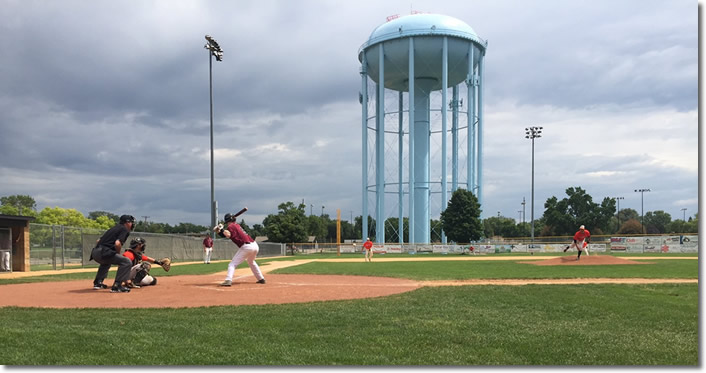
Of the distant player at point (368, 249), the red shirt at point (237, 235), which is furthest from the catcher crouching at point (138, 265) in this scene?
the distant player at point (368, 249)

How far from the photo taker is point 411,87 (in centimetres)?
5275

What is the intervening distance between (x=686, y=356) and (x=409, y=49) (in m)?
50.5

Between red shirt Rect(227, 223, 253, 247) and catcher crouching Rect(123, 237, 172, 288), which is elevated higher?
red shirt Rect(227, 223, 253, 247)

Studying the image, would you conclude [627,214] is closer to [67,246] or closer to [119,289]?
[67,246]

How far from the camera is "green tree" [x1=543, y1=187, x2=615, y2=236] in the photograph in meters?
89.6

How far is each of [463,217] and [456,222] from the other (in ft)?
3.30

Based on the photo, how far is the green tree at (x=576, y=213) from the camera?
294 feet

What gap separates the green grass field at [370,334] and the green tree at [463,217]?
4871 centimetres

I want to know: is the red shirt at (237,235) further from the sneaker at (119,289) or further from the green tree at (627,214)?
the green tree at (627,214)

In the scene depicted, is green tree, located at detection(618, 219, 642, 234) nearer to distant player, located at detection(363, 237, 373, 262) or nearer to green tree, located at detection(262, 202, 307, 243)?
green tree, located at detection(262, 202, 307, 243)

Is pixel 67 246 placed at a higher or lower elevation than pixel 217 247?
higher

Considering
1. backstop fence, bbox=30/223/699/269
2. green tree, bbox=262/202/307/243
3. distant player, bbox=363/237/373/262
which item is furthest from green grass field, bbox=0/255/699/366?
green tree, bbox=262/202/307/243

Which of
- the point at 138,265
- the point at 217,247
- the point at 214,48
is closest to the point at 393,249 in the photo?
the point at 217,247

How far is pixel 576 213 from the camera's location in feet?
303
